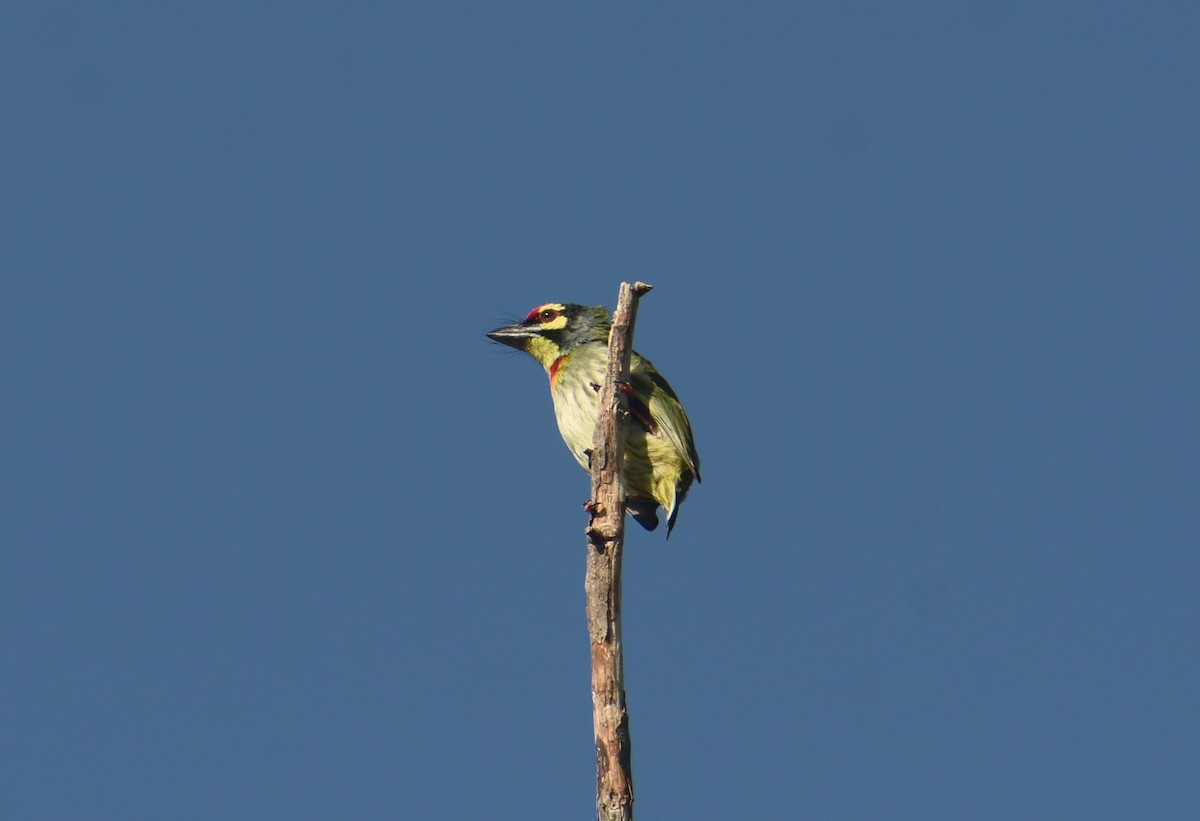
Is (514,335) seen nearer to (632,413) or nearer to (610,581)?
(632,413)

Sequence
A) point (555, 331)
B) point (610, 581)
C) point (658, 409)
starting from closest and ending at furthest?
point (610, 581) → point (658, 409) → point (555, 331)

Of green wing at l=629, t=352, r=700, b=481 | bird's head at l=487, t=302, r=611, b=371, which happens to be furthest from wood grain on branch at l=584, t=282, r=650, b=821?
bird's head at l=487, t=302, r=611, b=371

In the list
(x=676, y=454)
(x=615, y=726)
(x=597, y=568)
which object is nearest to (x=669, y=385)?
(x=676, y=454)

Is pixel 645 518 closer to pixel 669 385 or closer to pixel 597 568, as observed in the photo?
pixel 669 385

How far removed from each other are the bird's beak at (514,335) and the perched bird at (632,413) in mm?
68

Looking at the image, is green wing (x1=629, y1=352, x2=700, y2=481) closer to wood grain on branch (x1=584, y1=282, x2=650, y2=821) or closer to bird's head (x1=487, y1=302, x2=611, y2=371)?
bird's head (x1=487, y1=302, x2=611, y2=371)

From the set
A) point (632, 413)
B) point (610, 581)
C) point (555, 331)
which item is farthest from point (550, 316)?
point (610, 581)

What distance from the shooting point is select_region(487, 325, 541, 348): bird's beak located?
10648 millimetres

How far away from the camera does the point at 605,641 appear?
7.97 metres

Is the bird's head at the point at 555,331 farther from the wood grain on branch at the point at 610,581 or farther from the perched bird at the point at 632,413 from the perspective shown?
the wood grain on branch at the point at 610,581

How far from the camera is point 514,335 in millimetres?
10719

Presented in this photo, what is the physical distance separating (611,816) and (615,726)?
489 mm

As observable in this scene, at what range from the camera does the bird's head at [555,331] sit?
10.4m

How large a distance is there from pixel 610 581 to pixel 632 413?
6.00ft
